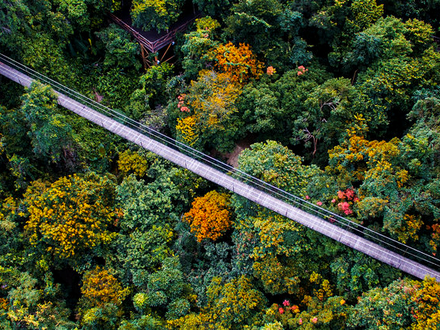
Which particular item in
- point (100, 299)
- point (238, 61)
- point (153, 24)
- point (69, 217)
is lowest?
point (100, 299)

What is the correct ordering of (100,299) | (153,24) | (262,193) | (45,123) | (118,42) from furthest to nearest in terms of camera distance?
(118,42), (153,24), (45,123), (262,193), (100,299)

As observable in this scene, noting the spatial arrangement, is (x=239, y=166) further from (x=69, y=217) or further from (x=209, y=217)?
(x=69, y=217)

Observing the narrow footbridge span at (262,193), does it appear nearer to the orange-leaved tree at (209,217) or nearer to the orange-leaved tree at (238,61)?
the orange-leaved tree at (209,217)

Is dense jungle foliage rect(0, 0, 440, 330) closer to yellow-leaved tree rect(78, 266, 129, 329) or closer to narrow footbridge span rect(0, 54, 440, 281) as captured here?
yellow-leaved tree rect(78, 266, 129, 329)

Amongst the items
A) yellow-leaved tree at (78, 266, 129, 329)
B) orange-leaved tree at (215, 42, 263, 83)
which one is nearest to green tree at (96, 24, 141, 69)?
orange-leaved tree at (215, 42, 263, 83)

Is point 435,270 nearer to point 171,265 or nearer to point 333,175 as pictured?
point 333,175

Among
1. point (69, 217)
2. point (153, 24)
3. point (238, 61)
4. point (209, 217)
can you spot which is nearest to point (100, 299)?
point (69, 217)

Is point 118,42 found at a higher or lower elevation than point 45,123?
higher
